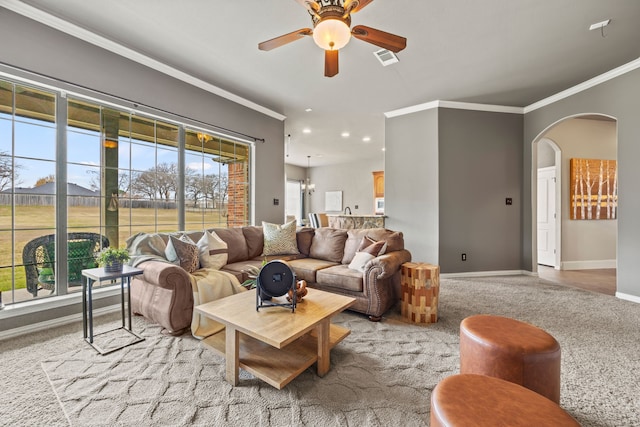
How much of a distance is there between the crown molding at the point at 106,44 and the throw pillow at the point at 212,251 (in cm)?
211

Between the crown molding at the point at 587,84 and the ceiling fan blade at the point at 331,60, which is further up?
the crown molding at the point at 587,84

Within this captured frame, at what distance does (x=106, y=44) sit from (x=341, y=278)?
3502 mm

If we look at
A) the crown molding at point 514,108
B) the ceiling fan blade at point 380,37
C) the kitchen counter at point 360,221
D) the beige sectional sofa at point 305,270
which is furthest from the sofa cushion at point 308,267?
the crown molding at point 514,108

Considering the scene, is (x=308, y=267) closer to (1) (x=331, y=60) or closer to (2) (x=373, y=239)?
(2) (x=373, y=239)

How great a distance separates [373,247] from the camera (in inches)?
123

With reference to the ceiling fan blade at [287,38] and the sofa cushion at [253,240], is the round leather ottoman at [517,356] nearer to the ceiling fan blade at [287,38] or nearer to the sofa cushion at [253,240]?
the ceiling fan blade at [287,38]

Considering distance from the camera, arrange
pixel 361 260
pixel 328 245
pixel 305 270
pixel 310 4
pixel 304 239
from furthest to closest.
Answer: pixel 304 239, pixel 328 245, pixel 305 270, pixel 361 260, pixel 310 4

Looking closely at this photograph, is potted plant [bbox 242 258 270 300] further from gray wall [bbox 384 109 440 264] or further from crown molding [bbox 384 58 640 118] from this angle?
crown molding [bbox 384 58 640 118]

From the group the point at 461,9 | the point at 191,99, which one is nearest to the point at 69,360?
the point at 191,99

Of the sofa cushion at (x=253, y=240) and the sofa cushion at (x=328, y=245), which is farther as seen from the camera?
the sofa cushion at (x=253, y=240)

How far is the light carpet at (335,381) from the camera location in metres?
1.49

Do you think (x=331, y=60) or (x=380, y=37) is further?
(x=331, y=60)

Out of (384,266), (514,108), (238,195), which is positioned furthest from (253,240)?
(514,108)

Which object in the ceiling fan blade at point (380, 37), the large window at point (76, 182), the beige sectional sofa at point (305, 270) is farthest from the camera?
the large window at point (76, 182)
